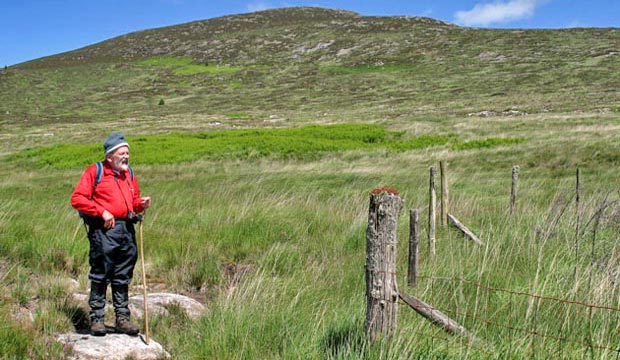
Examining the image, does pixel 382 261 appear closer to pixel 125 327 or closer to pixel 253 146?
pixel 125 327

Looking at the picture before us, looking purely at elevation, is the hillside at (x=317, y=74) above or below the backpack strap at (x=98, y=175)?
above

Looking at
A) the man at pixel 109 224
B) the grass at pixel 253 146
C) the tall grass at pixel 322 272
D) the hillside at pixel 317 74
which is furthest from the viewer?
the hillside at pixel 317 74

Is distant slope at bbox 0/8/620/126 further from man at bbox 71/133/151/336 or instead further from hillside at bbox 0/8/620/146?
man at bbox 71/133/151/336

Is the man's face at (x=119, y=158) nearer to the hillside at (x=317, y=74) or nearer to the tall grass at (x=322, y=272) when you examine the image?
the tall grass at (x=322, y=272)

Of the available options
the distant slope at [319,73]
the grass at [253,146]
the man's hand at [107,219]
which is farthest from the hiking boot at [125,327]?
the distant slope at [319,73]

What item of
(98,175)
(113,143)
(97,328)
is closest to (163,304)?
(97,328)

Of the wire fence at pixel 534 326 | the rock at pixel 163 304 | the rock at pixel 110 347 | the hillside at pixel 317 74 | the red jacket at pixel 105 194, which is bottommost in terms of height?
the rock at pixel 110 347

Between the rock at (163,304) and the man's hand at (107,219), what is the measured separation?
0.93 m

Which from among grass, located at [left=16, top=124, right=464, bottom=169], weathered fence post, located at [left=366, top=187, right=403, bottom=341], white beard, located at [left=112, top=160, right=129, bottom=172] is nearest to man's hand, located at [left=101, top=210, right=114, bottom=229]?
white beard, located at [left=112, top=160, right=129, bottom=172]

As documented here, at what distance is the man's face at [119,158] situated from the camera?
441 cm

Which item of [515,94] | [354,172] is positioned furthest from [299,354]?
[515,94]

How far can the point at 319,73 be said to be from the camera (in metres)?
78.1

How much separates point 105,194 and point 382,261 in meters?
2.40

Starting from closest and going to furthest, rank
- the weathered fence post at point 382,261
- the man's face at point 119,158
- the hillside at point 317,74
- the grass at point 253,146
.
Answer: the weathered fence post at point 382,261, the man's face at point 119,158, the grass at point 253,146, the hillside at point 317,74
